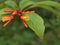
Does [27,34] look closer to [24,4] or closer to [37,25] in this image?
[24,4]

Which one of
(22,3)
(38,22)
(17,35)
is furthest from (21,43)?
(38,22)

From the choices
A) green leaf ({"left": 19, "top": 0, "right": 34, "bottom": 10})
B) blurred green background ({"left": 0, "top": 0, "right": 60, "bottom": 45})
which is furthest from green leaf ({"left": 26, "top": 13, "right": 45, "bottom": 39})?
blurred green background ({"left": 0, "top": 0, "right": 60, "bottom": 45})

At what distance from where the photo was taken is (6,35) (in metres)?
2.64

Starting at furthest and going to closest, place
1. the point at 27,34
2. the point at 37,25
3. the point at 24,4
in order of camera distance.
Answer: the point at 27,34 → the point at 24,4 → the point at 37,25

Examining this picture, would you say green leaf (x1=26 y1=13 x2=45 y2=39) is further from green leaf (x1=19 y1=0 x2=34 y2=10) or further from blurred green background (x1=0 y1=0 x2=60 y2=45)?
blurred green background (x1=0 y1=0 x2=60 y2=45)

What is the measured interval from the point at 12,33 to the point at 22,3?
1.52m

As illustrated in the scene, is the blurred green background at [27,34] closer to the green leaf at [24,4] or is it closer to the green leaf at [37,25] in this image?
the green leaf at [24,4]

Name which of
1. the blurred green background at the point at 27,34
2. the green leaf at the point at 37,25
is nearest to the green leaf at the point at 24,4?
the green leaf at the point at 37,25

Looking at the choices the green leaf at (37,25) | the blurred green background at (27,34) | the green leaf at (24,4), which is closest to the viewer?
Result: the green leaf at (37,25)

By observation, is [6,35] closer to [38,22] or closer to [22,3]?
[22,3]

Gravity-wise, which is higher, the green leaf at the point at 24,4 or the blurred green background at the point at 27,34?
the green leaf at the point at 24,4

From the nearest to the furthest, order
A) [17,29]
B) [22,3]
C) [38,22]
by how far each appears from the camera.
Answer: [38,22], [22,3], [17,29]

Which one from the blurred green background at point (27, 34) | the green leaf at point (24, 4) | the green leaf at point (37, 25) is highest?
the green leaf at point (24, 4)

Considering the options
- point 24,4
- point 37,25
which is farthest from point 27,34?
point 37,25
